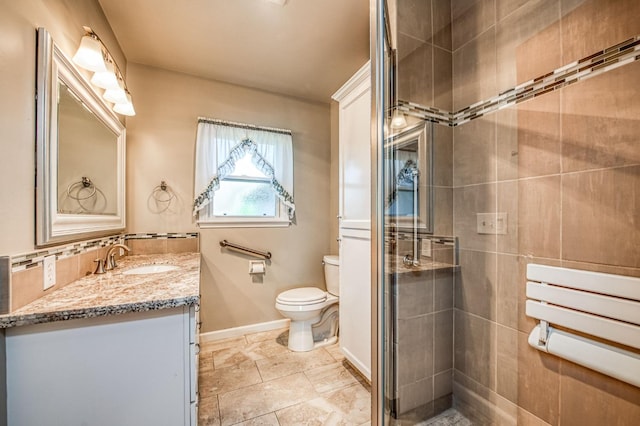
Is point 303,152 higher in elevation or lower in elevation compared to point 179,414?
higher

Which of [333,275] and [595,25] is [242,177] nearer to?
[333,275]

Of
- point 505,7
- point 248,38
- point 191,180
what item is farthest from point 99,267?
point 505,7

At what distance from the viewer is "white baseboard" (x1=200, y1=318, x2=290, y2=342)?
7.49 feet

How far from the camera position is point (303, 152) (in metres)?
2.69

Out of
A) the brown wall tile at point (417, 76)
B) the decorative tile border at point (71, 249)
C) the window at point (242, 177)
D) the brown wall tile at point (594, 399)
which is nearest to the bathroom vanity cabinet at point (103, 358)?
the decorative tile border at point (71, 249)

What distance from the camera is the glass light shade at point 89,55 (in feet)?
4.09

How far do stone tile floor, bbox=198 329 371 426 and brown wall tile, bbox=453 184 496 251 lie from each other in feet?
3.73

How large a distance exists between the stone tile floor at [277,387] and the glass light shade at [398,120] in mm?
1591

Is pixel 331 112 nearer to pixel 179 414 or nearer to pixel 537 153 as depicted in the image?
pixel 537 153

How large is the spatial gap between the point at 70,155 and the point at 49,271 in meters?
0.57

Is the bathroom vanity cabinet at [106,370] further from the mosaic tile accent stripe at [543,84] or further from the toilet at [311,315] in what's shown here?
the mosaic tile accent stripe at [543,84]

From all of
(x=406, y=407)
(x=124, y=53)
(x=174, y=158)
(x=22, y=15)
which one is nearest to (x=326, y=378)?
(x=406, y=407)

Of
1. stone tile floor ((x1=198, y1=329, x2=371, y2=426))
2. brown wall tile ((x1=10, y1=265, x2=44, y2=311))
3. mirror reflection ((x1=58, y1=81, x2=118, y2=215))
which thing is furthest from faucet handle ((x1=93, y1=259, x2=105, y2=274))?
stone tile floor ((x1=198, y1=329, x2=371, y2=426))

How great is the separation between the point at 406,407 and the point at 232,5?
255cm
